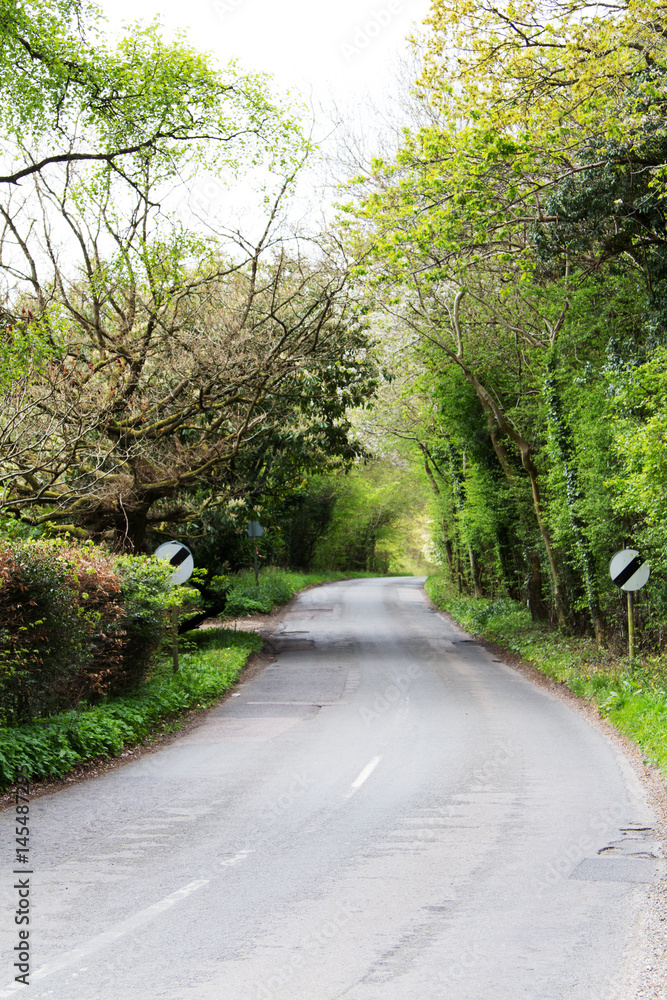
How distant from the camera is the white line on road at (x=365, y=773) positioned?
9.20m

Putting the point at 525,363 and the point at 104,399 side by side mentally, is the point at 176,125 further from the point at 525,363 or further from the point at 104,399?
the point at 525,363

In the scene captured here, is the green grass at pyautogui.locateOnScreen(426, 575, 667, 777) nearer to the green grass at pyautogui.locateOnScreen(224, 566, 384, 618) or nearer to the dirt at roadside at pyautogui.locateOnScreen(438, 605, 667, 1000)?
the dirt at roadside at pyautogui.locateOnScreen(438, 605, 667, 1000)

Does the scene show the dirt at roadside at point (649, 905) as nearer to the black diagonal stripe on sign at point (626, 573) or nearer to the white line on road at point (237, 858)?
the black diagonal stripe on sign at point (626, 573)

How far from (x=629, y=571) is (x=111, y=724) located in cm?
930

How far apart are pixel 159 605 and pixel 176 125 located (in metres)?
8.95

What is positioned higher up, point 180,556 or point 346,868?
point 180,556

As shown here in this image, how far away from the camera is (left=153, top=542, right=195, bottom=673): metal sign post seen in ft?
50.2

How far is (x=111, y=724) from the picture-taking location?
36.4 feet

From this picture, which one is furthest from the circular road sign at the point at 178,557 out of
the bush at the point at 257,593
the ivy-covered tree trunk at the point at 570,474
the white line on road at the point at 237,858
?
the bush at the point at 257,593

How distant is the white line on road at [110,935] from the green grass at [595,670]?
6.02m

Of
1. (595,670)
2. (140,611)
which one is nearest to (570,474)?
(595,670)

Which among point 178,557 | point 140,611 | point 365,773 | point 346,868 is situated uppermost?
point 178,557

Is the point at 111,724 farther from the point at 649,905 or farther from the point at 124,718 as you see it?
the point at 649,905

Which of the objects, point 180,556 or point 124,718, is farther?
point 180,556
